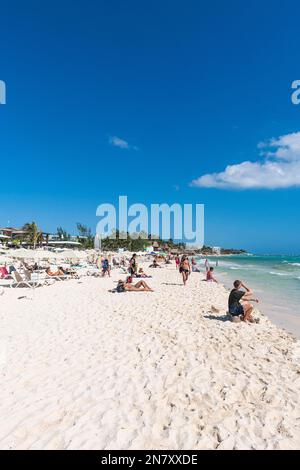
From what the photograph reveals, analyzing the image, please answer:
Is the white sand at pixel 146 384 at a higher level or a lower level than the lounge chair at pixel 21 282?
lower

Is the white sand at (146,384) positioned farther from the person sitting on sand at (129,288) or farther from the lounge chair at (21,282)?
the lounge chair at (21,282)

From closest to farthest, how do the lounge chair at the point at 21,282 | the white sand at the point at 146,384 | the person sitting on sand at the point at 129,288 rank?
the white sand at the point at 146,384
the person sitting on sand at the point at 129,288
the lounge chair at the point at 21,282

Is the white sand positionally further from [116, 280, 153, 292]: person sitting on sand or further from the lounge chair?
the lounge chair

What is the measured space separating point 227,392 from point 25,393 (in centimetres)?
265

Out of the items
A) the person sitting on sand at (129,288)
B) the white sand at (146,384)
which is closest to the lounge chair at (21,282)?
the person sitting on sand at (129,288)

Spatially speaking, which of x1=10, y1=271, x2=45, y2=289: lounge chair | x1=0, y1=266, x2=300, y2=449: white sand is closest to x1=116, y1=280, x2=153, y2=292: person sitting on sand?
x1=10, y1=271, x2=45, y2=289: lounge chair

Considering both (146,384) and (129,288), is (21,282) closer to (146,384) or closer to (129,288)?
(129,288)

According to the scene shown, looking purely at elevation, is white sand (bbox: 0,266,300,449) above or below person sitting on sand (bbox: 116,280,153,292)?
below

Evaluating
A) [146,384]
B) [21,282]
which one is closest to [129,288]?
[21,282]

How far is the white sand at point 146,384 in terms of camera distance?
310 cm

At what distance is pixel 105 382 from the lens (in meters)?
4.27

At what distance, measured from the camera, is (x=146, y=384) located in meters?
4.20

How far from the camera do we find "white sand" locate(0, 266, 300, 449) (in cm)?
310
